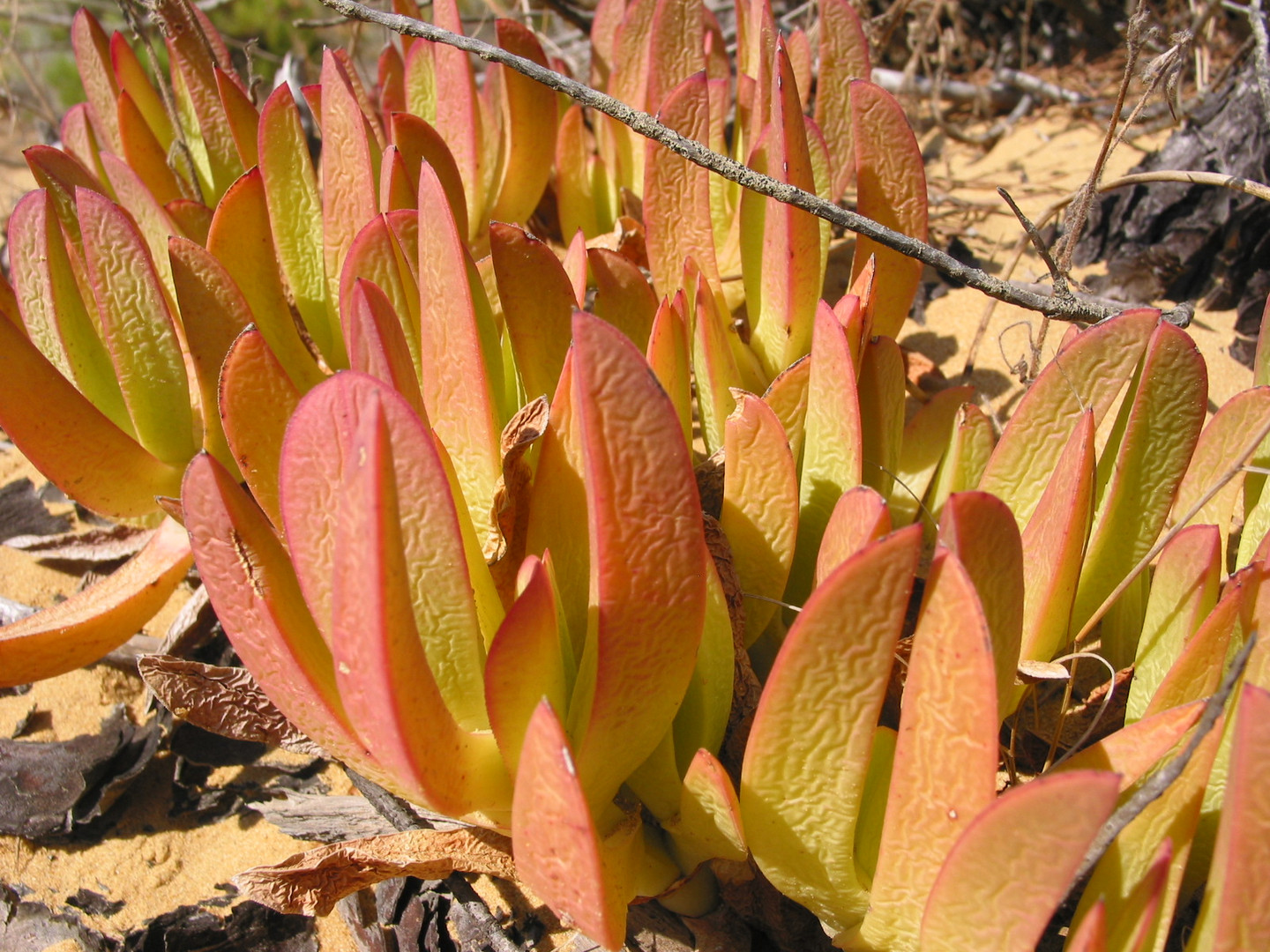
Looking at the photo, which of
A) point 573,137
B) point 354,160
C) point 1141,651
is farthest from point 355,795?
point 573,137

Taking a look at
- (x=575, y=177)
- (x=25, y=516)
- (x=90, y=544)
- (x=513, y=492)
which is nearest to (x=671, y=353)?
(x=513, y=492)

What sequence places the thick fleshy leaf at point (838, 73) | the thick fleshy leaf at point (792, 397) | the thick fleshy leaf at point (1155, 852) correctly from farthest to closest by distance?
the thick fleshy leaf at point (838, 73) → the thick fleshy leaf at point (792, 397) → the thick fleshy leaf at point (1155, 852)

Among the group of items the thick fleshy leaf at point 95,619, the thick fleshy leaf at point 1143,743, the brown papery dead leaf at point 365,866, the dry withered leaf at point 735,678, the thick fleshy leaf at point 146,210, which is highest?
the thick fleshy leaf at point 146,210

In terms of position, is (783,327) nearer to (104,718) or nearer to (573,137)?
(573,137)

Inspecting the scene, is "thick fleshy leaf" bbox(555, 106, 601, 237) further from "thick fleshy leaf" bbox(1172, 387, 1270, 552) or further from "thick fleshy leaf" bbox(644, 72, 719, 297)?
"thick fleshy leaf" bbox(1172, 387, 1270, 552)

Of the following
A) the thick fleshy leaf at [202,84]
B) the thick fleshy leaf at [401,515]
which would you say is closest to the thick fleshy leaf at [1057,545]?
the thick fleshy leaf at [401,515]

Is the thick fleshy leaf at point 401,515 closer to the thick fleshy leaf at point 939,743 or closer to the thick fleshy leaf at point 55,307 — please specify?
the thick fleshy leaf at point 939,743

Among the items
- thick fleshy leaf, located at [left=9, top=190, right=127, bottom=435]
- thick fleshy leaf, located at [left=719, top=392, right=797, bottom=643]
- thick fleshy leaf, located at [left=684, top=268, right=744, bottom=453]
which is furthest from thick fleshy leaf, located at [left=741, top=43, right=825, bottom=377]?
thick fleshy leaf, located at [left=9, top=190, right=127, bottom=435]
